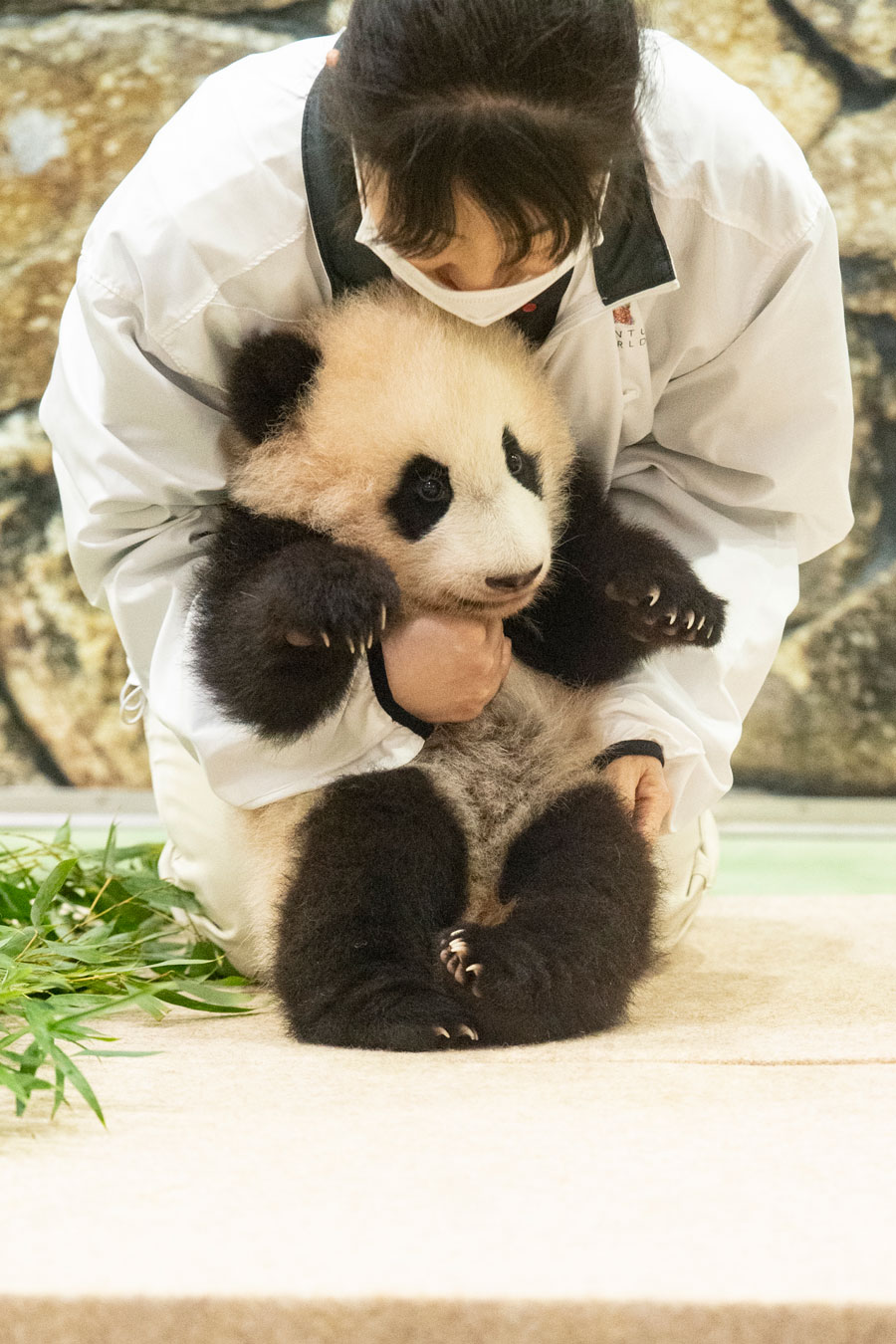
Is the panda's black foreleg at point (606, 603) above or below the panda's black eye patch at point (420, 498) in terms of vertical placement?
below

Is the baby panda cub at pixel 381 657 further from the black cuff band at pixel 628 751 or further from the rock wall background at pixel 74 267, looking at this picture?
the rock wall background at pixel 74 267

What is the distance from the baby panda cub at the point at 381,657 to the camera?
4.96 feet

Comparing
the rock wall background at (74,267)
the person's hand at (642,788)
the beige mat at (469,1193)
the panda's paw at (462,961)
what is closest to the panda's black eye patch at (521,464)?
the person's hand at (642,788)

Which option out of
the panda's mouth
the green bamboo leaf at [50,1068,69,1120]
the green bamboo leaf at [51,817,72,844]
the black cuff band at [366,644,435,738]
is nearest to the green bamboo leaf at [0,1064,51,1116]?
the green bamboo leaf at [50,1068,69,1120]

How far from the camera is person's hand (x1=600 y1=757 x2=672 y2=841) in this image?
1.70m

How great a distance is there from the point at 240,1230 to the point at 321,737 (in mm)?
709

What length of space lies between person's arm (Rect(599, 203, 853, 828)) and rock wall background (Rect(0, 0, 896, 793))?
188 cm

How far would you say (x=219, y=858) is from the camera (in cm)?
199

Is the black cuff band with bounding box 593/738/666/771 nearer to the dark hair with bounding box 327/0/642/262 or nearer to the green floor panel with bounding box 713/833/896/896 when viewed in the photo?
the dark hair with bounding box 327/0/642/262

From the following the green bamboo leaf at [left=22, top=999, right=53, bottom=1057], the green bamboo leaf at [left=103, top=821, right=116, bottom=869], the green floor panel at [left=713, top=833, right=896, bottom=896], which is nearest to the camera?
the green bamboo leaf at [left=22, top=999, right=53, bottom=1057]

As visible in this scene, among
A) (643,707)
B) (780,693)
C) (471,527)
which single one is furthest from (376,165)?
(780,693)

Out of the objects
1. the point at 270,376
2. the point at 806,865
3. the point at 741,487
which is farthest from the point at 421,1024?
the point at 806,865

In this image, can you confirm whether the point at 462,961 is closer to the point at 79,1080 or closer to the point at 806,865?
the point at 79,1080

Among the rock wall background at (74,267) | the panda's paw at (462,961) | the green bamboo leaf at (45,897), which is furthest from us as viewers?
the rock wall background at (74,267)
